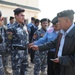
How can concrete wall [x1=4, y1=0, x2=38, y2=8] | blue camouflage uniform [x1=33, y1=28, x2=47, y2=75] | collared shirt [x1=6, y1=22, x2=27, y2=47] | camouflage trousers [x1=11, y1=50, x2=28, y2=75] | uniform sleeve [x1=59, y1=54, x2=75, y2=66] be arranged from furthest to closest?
concrete wall [x1=4, y1=0, x2=38, y2=8]
blue camouflage uniform [x1=33, y1=28, x2=47, y2=75]
camouflage trousers [x1=11, y1=50, x2=28, y2=75]
collared shirt [x1=6, y1=22, x2=27, y2=47]
uniform sleeve [x1=59, y1=54, x2=75, y2=66]

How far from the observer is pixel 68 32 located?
10.6 ft

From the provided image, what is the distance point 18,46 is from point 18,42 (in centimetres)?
9

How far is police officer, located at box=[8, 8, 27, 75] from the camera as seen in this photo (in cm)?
472

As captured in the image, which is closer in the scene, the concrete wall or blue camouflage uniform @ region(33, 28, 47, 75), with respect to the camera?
blue camouflage uniform @ region(33, 28, 47, 75)

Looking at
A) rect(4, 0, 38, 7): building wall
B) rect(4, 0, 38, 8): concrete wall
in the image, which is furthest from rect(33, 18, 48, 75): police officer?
rect(4, 0, 38, 7): building wall

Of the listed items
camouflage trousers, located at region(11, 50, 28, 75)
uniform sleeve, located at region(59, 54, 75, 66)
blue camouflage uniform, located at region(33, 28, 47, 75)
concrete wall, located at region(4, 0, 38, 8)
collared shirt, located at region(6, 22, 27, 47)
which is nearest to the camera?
uniform sleeve, located at region(59, 54, 75, 66)

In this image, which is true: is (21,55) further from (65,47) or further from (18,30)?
(65,47)

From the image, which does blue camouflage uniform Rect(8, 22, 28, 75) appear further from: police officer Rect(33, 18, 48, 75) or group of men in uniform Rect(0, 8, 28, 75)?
police officer Rect(33, 18, 48, 75)

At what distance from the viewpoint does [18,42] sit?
187 inches

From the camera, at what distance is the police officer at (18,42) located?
15.5 ft

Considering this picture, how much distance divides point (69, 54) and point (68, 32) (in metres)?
0.33

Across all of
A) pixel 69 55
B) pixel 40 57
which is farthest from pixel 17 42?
pixel 69 55

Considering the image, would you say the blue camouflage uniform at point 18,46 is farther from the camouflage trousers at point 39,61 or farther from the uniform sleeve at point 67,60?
the uniform sleeve at point 67,60

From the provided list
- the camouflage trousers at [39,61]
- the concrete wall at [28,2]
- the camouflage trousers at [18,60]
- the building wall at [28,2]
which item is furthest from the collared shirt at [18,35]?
the building wall at [28,2]
